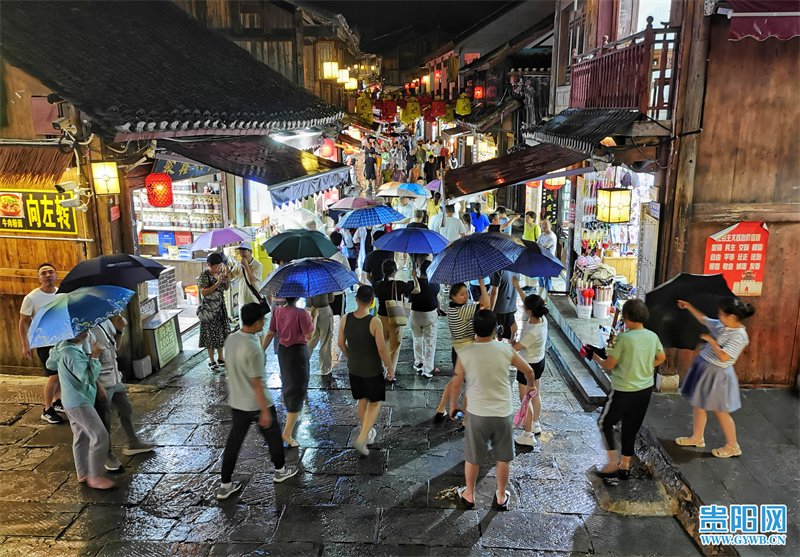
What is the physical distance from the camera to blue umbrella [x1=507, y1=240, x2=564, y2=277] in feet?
25.6

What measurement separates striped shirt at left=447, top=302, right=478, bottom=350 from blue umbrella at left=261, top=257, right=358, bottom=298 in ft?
4.89

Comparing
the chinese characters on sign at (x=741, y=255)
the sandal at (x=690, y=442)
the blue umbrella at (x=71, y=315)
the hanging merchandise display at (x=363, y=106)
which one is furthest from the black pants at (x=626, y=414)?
the hanging merchandise display at (x=363, y=106)

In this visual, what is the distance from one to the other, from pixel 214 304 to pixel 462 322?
15.0ft

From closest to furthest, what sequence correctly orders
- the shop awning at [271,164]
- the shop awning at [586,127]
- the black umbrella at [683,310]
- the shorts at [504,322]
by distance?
the black umbrella at [683,310], the shop awning at [586,127], the shorts at [504,322], the shop awning at [271,164]

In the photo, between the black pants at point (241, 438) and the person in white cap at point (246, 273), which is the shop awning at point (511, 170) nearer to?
the person in white cap at point (246, 273)

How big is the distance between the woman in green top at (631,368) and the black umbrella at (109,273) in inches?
240

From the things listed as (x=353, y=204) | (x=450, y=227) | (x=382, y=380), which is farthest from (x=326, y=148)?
(x=382, y=380)

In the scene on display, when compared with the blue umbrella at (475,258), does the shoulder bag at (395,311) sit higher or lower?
lower

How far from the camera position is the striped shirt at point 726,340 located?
6098 millimetres

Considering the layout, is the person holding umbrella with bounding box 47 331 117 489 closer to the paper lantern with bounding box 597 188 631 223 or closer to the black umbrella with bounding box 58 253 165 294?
the black umbrella with bounding box 58 253 165 294

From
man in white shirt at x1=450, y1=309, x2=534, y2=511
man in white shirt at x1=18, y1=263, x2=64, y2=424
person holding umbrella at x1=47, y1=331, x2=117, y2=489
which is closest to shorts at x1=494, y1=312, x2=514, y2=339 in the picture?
man in white shirt at x1=450, y1=309, x2=534, y2=511

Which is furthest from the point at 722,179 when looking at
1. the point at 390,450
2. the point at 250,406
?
the point at 250,406

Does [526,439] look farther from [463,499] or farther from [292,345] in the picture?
[292,345]

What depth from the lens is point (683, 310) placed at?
645 cm
